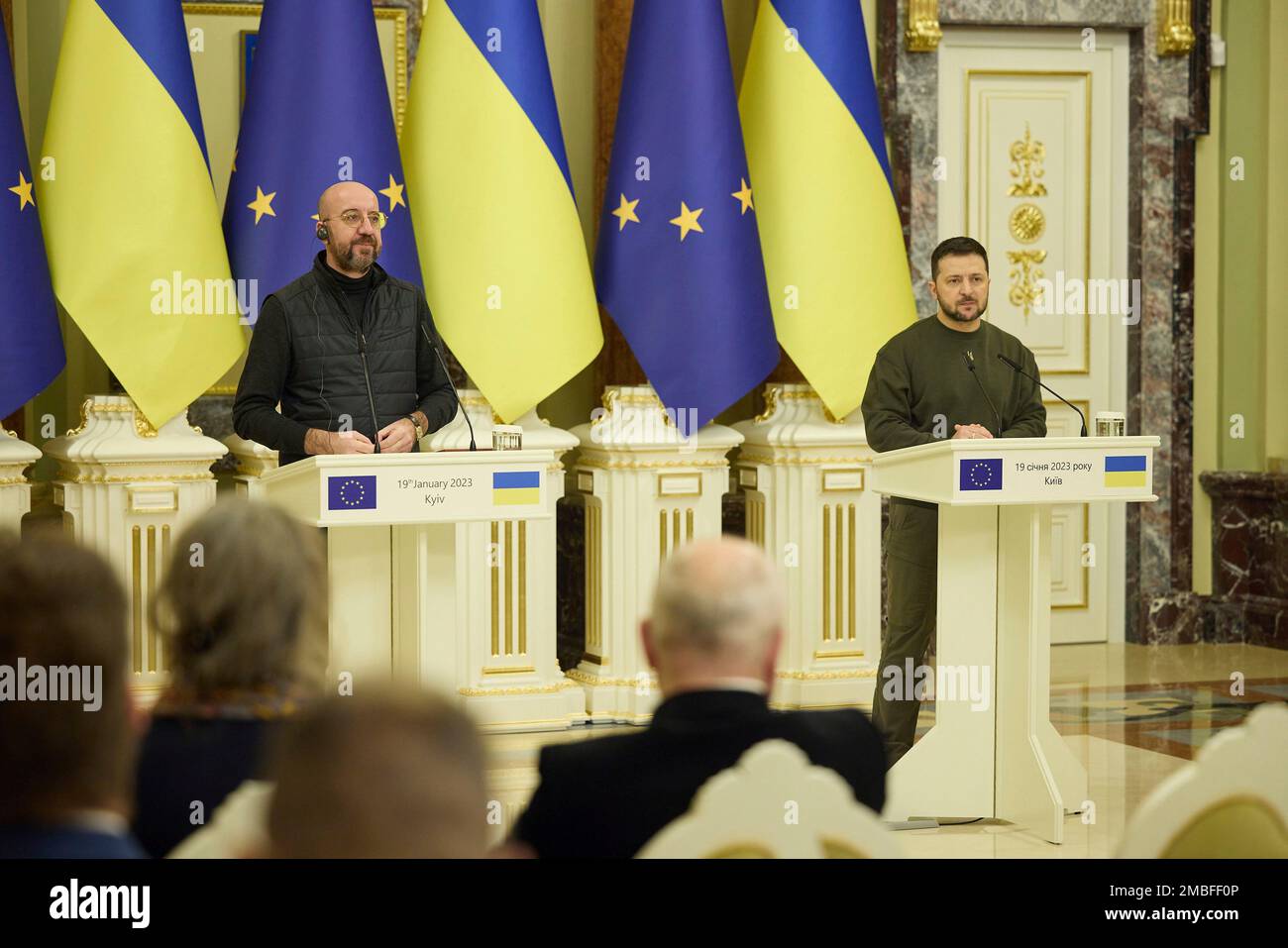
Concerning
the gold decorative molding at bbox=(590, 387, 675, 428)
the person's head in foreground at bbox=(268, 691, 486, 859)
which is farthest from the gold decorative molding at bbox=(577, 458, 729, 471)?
the person's head in foreground at bbox=(268, 691, 486, 859)

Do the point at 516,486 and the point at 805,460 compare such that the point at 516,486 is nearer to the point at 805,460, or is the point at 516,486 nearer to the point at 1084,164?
the point at 805,460

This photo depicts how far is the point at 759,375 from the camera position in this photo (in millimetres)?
6559

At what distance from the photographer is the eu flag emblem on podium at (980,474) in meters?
4.48

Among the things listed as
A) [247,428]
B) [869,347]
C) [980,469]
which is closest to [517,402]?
[869,347]

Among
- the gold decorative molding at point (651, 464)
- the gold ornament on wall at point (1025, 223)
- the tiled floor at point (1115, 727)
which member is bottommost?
the tiled floor at point (1115, 727)

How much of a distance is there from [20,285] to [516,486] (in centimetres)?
235

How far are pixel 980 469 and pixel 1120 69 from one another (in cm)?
414

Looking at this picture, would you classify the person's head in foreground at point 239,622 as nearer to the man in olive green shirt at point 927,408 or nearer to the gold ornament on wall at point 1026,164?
the man in olive green shirt at point 927,408

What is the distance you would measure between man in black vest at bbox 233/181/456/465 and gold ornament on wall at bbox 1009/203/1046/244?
12.7 ft

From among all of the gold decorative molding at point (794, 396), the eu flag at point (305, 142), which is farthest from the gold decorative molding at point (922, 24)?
the eu flag at point (305, 142)

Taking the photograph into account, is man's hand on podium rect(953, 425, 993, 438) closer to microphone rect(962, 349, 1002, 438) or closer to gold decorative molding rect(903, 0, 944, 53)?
microphone rect(962, 349, 1002, 438)

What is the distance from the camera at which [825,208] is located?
21.8 feet

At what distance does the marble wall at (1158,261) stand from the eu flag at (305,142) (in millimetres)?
2850
